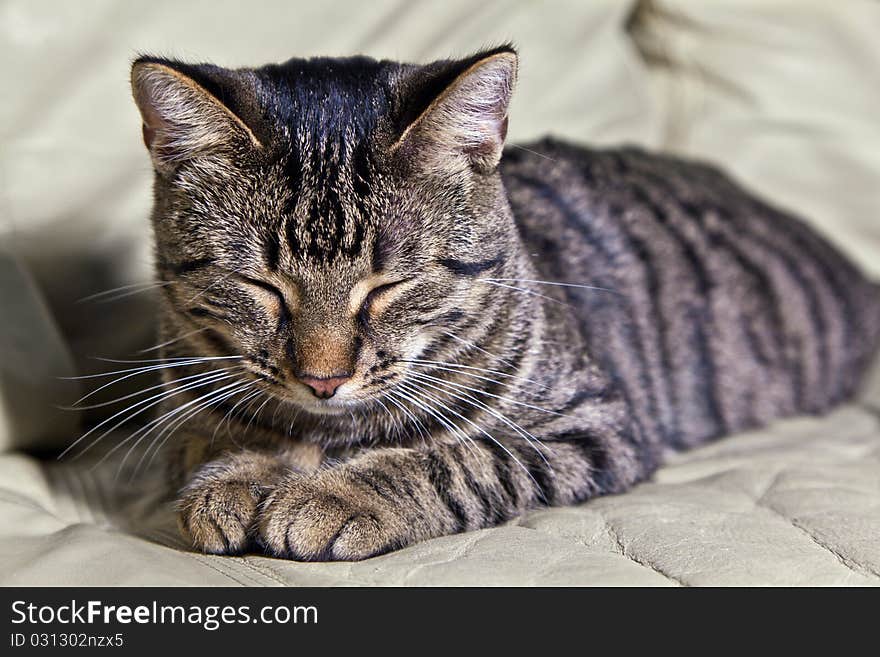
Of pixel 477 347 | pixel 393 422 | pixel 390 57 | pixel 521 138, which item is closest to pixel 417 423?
pixel 393 422

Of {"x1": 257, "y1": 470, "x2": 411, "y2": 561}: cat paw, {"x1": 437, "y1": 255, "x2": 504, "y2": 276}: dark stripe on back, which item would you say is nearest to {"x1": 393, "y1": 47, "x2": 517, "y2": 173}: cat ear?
{"x1": 437, "y1": 255, "x2": 504, "y2": 276}: dark stripe on back

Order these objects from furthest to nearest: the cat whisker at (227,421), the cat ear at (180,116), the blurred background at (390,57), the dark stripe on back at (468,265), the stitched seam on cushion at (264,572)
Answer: the blurred background at (390,57) < the cat whisker at (227,421) < the dark stripe on back at (468,265) < the cat ear at (180,116) < the stitched seam on cushion at (264,572)

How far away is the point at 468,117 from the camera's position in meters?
1.38

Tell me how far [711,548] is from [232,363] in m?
0.70

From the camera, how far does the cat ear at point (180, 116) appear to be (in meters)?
1.32

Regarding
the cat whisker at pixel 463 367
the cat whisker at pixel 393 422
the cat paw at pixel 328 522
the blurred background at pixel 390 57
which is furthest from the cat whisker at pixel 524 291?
the blurred background at pixel 390 57

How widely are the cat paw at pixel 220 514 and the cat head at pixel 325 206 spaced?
0.48 ft

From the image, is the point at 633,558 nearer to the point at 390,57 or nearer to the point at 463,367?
the point at 463,367

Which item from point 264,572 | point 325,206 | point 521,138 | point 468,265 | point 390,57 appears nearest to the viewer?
point 264,572

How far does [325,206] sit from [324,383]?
0.76 ft

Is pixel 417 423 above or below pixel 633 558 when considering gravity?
above

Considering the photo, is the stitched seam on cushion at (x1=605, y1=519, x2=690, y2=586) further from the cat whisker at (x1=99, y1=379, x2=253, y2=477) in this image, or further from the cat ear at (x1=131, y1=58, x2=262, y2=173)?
the cat ear at (x1=131, y1=58, x2=262, y2=173)

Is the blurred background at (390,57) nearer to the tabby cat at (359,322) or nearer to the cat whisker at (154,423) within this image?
the cat whisker at (154,423)

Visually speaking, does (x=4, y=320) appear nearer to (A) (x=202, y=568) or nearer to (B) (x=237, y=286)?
(B) (x=237, y=286)
